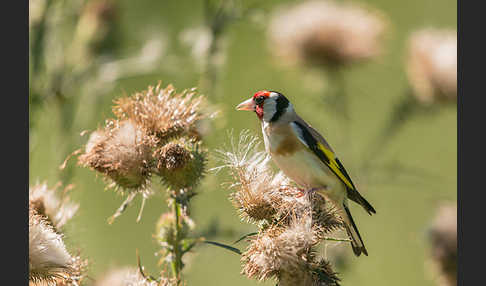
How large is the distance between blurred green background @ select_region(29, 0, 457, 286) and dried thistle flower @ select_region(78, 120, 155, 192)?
0.13 m

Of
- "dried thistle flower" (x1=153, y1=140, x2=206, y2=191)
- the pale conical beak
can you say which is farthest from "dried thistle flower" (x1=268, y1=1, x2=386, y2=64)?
"dried thistle flower" (x1=153, y1=140, x2=206, y2=191)

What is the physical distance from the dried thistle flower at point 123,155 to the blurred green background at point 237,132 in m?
0.13

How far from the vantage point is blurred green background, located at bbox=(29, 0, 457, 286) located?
2.93 m

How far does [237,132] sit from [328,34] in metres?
1.38

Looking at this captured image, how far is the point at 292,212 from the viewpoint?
1889 mm

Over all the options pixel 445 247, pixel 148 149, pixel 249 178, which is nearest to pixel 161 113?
pixel 148 149

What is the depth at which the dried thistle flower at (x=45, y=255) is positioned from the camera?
5.08ft

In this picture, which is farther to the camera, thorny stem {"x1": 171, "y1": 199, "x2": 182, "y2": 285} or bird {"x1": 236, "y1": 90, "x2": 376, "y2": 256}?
bird {"x1": 236, "y1": 90, "x2": 376, "y2": 256}

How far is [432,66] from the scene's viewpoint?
12.8 ft

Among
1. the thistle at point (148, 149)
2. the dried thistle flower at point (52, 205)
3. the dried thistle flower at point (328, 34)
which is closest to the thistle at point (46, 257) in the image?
the dried thistle flower at point (52, 205)

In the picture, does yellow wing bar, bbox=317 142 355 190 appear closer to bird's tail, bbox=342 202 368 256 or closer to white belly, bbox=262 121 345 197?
white belly, bbox=262 121 345 197

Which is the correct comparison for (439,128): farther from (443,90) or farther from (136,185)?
(136,185)

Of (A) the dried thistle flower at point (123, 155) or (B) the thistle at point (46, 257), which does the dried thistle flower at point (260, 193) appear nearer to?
(A) the dried thistle flower at point (123, 155)

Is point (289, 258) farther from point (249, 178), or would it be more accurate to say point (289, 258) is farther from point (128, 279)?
point (128, 279)
